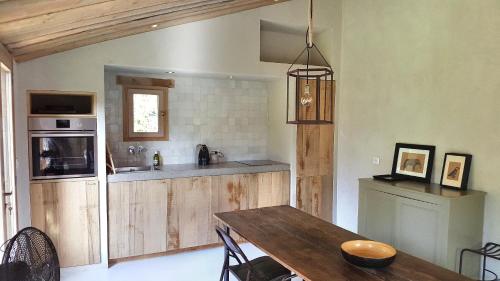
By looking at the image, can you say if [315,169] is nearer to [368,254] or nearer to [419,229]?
[419,229]

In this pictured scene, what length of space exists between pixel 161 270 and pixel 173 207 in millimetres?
678

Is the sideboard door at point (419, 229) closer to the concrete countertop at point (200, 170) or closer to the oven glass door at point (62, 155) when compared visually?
the concrete countertop at point (200, 170)

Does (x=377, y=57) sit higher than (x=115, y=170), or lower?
higher

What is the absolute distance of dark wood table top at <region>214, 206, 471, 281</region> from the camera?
1820 mm

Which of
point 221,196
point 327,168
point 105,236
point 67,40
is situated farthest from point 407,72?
point 105,236

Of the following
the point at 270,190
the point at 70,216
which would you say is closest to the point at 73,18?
the point at 70,216

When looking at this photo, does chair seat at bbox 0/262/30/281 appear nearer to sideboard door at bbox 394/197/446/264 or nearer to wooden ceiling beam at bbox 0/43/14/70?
wooden ceiling beam at bbox 0/43/14/70

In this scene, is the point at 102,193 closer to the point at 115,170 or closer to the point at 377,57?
the point at 115,170

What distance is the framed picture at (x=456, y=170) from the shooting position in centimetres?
323

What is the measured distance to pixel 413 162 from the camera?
3766 mm

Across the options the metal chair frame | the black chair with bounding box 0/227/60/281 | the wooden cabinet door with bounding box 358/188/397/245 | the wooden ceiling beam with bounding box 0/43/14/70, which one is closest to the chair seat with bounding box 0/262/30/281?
the black chair with bounding box 0/227/60/281

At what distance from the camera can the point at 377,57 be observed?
4250 mm

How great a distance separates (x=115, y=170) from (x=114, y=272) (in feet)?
3.47

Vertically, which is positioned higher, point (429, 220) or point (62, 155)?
point (62, 155)
